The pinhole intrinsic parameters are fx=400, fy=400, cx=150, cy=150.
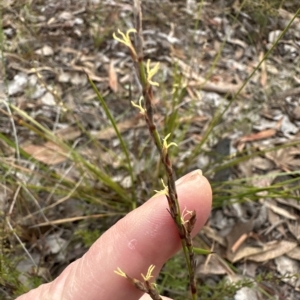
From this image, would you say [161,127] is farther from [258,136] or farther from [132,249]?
[132,249]

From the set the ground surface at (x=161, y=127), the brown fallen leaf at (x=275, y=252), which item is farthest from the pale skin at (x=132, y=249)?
the brown fallen leaf at (x=275, y=252)

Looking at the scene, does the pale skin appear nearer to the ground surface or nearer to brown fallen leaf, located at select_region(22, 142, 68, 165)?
the ground surface

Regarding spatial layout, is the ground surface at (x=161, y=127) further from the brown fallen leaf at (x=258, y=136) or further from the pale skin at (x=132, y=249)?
the pale skin at (x=132, y=249)

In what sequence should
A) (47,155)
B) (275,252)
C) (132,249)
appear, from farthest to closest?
(47,155) → (275,252) → (132,249)

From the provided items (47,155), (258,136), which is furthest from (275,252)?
(47,155)

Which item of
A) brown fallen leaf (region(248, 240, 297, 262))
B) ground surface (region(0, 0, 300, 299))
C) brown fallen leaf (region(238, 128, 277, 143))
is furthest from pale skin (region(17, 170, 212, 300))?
brown fallen leaf (region(238, 128, 277, 143))

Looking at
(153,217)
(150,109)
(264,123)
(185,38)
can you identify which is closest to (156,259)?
(153,217)
